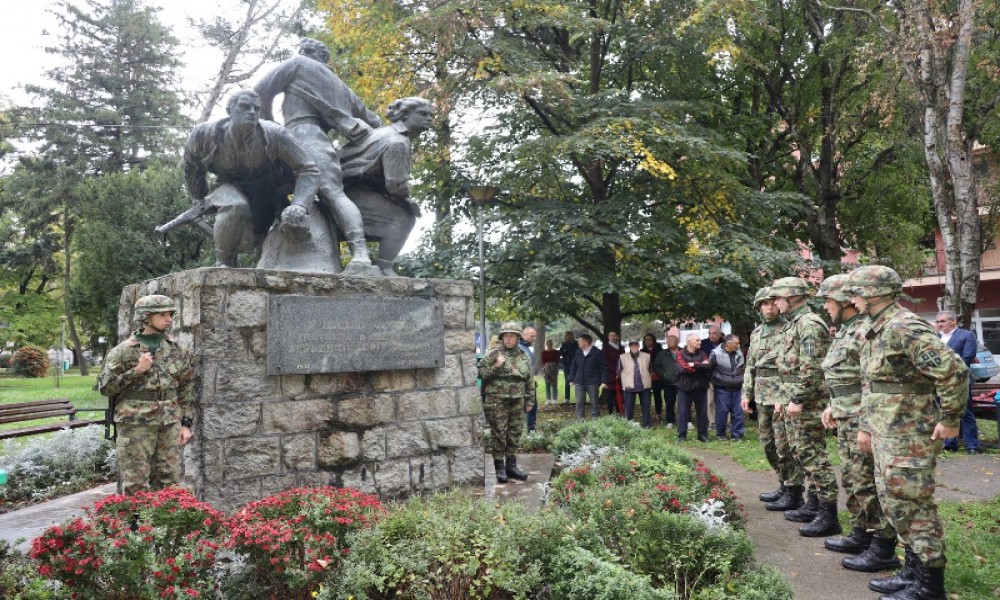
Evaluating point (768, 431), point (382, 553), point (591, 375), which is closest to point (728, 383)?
point (591, 375)

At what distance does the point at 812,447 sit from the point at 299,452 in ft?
12.8

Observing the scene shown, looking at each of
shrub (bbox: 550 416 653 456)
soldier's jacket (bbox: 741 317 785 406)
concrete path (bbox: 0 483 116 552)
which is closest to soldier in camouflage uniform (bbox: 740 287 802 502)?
soldier's jacket (bbox: 741 317 785 406)

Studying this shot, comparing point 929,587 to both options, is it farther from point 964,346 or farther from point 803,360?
point 964,346

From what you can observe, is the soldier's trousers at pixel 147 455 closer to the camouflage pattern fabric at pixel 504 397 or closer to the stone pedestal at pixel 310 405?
the stone pedestal at pixel 310 405

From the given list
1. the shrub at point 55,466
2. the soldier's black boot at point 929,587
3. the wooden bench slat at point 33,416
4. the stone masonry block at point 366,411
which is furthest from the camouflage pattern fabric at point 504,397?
the wooden bench slat at point 33,416

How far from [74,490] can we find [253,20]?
15.0 meters

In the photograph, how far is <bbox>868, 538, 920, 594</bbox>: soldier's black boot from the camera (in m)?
3.81

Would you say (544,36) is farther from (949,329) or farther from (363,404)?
(363,404)

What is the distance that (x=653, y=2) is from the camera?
12.9 metres

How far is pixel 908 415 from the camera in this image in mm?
3842

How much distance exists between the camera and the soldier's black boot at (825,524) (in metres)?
5.01

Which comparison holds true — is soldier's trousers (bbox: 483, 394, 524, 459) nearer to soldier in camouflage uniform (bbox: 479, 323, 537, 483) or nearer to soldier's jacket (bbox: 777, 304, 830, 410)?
soldier in camouflage uniform (bbox: 479, 323, 537, 483)

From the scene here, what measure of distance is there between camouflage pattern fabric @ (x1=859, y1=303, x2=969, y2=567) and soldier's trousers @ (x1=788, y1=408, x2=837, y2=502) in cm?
116

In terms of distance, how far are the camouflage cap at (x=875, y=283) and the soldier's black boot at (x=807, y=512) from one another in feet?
6.91
